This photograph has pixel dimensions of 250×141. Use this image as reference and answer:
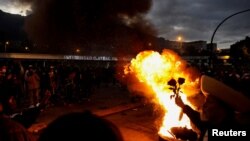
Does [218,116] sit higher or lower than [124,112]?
higher

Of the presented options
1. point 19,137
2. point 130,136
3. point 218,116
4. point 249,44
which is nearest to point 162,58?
point 130,136

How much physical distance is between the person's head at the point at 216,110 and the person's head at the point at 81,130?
2.18 meters

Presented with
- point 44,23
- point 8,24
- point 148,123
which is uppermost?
point 8,24

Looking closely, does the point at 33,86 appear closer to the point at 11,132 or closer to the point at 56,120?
the point at 11,132

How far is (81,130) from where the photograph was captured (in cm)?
105

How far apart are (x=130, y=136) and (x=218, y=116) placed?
577cm

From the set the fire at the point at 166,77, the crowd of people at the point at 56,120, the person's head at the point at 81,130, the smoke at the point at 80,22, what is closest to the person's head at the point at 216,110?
the fire at the point at 166,77

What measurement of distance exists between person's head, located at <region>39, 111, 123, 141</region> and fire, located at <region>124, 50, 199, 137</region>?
12.6ft

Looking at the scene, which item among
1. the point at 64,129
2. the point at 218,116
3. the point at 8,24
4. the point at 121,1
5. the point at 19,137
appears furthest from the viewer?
the point at 8,24

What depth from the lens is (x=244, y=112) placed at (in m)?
2.76

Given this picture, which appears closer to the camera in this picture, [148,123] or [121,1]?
[148,123]

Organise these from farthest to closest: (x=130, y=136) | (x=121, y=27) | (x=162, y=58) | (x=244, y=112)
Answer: (x=121, y=27) < (x=130, y=136) < (x=162, y=58) < (x=244, y=112)

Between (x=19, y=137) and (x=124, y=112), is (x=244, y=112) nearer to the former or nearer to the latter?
(x=19, y=137)

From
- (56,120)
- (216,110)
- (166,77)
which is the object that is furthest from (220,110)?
(166,77)
